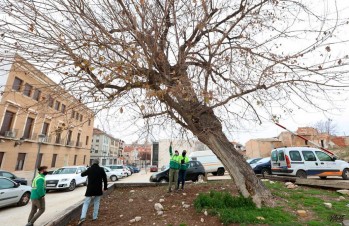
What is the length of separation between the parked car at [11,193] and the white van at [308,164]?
1353 centimetres

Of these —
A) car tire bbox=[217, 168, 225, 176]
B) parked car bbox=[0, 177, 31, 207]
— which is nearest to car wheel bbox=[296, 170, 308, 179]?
car tire bbox=[217, 168, 225, 176]

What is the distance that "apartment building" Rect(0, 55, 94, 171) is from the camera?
15.0ft

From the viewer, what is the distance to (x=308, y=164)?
38.1ft

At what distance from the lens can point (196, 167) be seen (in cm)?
1577

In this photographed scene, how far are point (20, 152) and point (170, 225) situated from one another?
23.3 metres

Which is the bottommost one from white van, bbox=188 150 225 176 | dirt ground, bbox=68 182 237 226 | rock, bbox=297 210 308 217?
dirt ground, bbox=68 182 237 226

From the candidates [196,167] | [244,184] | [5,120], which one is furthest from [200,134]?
[5,120]

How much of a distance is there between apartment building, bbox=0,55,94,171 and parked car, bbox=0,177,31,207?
9.45ft

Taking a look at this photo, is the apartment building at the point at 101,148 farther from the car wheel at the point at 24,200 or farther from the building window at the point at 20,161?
the car wheel at the point at 24,200

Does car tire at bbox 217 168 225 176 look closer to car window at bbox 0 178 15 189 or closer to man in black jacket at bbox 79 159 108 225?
man in black jacket at bbox 79 159 108 225

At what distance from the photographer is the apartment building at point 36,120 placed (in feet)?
15.0

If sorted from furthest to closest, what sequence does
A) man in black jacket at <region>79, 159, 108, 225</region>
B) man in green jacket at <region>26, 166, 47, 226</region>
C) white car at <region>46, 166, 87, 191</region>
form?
white car at <region>46, 166, 87, 191</region> → man in green jacket at <region>26, 166, 47, 226</region> → man in black jacket at <region>79, 159, 108, 225</region>

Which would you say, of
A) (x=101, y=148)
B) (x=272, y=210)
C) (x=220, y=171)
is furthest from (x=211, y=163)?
(x=101, y=148)

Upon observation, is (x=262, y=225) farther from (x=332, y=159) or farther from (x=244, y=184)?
(x=332, y=159)
